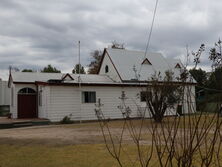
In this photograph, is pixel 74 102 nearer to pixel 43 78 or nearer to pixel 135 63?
pixel 43 78

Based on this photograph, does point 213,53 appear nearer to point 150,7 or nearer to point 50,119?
point 150,7

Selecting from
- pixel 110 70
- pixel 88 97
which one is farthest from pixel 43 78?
pixel 110 70

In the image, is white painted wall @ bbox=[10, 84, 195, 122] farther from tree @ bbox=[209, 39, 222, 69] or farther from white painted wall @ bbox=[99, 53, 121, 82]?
tree @ bbox=[209, 39, 222, 69]

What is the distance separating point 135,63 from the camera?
94.6 ft

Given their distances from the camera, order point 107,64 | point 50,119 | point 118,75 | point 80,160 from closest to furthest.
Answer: point 80,160 < point 50,119 < point 118,75 < point 107,64

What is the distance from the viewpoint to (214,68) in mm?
2939

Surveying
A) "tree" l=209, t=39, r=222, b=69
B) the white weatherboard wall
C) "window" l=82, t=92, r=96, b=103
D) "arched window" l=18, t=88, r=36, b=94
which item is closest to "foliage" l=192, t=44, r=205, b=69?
"tree" l=209, t=39, r=222, b=69

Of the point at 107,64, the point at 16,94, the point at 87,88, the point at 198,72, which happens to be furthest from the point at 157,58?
the point at 198,72

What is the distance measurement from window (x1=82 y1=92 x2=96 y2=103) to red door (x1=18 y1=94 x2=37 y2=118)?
14.1ft

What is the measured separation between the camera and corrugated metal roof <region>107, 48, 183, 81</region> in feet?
88.9

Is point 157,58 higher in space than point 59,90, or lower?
higher

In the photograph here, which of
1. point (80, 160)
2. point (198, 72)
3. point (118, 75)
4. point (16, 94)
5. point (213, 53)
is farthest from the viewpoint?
point (118, 75)

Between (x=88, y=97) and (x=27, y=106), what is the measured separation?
5.12 meters

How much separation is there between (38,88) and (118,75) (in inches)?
285
